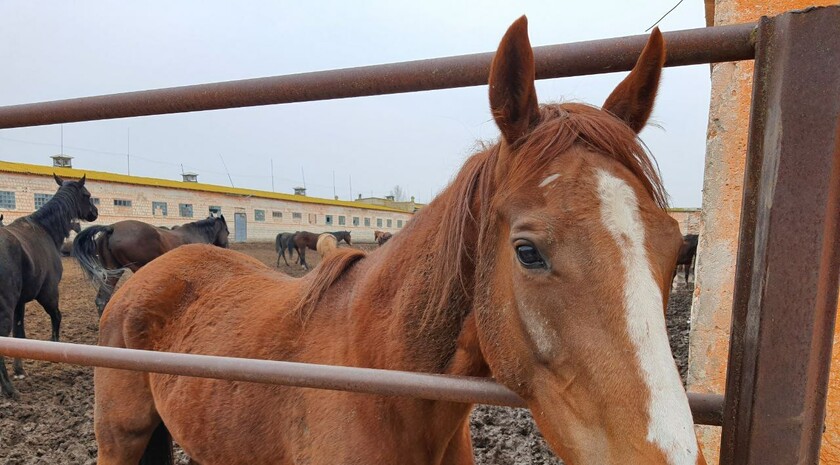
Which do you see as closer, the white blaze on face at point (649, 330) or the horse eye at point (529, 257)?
the white blaze on face at point (649, 330)

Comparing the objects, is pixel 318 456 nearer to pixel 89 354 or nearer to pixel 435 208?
pixel 89 354

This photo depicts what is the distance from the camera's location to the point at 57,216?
7.81 meters

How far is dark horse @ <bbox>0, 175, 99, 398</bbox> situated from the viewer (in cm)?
574

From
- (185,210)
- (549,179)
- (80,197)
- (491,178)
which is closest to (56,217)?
(80,197)

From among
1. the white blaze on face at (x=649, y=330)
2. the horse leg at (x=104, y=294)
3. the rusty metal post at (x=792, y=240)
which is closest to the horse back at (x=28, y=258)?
the horse leg at (x=104, y=294)

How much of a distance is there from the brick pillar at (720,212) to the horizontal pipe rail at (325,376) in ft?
4.81

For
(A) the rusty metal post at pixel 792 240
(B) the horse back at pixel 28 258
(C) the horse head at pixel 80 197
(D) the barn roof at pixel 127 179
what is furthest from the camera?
(D) the barn roof at pixel 127 179

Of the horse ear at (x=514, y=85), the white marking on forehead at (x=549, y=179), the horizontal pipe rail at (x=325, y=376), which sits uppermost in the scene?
the horse ear at (x=514, y=85)

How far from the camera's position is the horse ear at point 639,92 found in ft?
3.40

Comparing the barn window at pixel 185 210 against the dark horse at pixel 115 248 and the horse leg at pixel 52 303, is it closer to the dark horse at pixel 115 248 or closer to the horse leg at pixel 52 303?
the dark horse at pixel 115 248

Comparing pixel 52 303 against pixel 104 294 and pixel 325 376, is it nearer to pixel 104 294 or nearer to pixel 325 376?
pixel 104 294

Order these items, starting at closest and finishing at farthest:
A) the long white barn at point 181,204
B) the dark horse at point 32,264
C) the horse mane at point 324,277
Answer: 1. the horse mane at point 324,277
2. the dark horse at point 32,264
3. the long white barn at point 181,204

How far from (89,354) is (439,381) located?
990 millimetres

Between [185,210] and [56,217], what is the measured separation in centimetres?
2137
